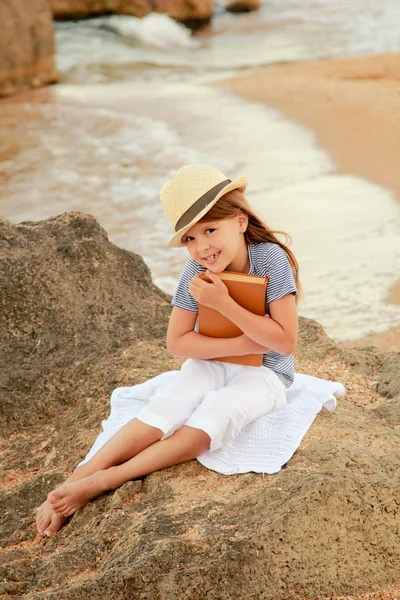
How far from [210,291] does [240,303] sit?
118 mm

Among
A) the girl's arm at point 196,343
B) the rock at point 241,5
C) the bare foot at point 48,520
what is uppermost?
the girl's arm at point 196,343

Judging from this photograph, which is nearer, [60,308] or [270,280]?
[270,280]

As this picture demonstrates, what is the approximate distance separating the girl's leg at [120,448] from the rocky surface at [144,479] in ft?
0.35

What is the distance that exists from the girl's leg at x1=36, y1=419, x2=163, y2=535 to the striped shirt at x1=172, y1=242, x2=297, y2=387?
0.43 m

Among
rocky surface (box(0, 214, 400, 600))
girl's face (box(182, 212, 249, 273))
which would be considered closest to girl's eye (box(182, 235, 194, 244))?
girl's face (box(182, 212, 249, 273))

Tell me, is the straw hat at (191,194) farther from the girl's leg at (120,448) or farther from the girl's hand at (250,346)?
the girl's leg at (120,448)

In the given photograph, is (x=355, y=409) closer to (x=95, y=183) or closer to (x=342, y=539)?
(x=342, y=539)

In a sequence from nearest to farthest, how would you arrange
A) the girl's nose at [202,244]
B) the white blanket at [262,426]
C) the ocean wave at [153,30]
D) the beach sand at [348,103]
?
1. the white blanket at [262,426]
2. the girl's nose at [202,244]
3. the beach sand at [348,103]
4. the ocean wave at [153,30]

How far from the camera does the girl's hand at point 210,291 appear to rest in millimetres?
2631

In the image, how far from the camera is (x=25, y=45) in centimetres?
1262

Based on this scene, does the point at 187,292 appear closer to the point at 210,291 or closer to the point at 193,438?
the point at 210,291

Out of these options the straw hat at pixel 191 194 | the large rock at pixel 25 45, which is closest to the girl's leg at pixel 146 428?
the straw hat at pixel 191 194

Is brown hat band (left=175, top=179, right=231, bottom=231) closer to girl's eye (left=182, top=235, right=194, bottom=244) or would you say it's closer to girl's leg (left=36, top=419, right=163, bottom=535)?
girl's eye (left=182, top=235, right=194, bottom=244)

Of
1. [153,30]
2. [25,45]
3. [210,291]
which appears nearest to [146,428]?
[210,291]
